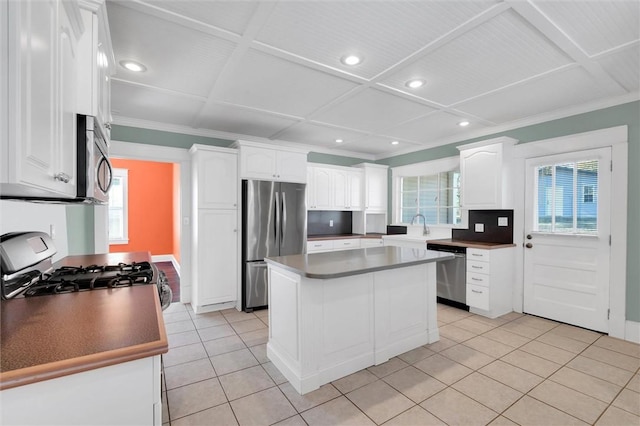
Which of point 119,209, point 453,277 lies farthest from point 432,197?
point 119,209

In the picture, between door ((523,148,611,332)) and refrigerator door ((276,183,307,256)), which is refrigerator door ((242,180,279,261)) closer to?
refrigerator door ((276,183,307,256))

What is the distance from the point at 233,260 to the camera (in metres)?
3.97

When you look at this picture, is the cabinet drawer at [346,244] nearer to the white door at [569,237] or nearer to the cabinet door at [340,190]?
the cabinet door at [340,190]

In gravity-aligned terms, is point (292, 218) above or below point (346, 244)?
above

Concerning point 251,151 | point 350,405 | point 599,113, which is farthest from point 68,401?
point 599,113

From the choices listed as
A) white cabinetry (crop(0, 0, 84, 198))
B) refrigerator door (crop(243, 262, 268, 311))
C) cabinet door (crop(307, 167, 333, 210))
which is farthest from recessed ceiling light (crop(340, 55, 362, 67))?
cabinet door (crop(307, 167, 333, 210))

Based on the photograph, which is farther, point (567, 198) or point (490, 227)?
point (490, 227)

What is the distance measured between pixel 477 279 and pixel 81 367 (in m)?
3.99

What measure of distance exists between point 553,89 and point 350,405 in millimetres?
3359

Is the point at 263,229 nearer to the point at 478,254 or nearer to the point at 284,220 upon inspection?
the point at 284,220

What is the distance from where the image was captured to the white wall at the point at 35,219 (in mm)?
1527

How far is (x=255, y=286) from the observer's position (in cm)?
393

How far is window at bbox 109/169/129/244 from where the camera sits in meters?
6.79

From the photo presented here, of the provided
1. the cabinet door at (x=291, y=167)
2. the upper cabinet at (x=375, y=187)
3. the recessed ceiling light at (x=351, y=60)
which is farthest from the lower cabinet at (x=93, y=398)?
the upper cabinet at (x=375, y=187)
